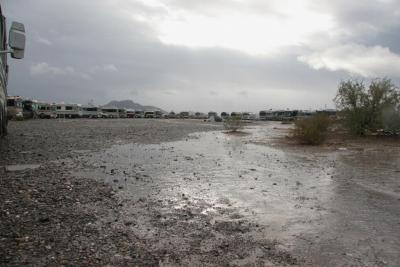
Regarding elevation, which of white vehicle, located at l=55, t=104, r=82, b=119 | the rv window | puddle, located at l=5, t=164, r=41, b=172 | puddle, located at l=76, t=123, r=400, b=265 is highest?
the rv window

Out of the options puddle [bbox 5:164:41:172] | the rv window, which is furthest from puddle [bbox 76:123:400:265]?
the rv window

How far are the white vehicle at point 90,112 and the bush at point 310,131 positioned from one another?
236 ft

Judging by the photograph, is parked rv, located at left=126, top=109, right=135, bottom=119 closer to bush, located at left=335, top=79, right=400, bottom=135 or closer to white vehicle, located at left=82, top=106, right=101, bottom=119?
white vehicle, located at left=82, top=106, right=101, bottom=119

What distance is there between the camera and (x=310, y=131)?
29469 millimetres

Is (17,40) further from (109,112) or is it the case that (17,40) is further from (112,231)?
(109,112)

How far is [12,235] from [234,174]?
→ 30.7ft

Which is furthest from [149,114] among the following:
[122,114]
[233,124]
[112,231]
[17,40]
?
[112,231]

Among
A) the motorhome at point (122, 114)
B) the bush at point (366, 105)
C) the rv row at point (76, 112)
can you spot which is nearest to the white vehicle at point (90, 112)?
the rv row at point (76, 112)

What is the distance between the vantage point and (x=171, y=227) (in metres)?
7.72

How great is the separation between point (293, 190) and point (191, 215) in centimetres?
435

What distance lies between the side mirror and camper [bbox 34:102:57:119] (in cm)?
7078

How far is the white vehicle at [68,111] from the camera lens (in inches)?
3398

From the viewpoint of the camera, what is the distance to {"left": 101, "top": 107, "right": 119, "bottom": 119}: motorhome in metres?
102

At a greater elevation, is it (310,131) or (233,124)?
(310,131)
